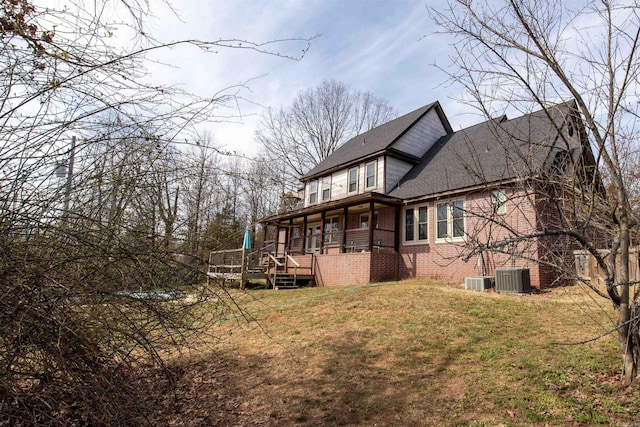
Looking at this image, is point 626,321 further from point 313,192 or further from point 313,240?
point 313,192

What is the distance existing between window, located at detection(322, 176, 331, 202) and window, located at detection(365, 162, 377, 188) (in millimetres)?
2994

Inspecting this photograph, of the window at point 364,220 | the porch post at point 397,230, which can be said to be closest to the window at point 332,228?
the window at point 364,220

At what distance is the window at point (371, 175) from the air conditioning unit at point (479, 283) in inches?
287

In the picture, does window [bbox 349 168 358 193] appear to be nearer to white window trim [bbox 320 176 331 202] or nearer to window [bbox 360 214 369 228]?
window [bbox 360 214 369 228]

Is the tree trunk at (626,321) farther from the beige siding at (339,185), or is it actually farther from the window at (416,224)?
the beige siding at (339,185)

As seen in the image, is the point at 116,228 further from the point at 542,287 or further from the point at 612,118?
the point at 542,287

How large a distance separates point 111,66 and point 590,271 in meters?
10.8

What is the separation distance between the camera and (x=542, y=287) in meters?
9.76

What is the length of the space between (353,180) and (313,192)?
337 cm

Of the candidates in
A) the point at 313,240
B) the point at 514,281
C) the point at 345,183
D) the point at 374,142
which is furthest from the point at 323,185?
the point at 514,281

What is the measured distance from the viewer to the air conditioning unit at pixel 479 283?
9.88 m

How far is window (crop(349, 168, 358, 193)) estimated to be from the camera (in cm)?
1766

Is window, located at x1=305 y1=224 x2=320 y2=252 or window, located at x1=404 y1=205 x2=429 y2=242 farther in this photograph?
window, located at x1=305 y1=224 x2=320 y2=252

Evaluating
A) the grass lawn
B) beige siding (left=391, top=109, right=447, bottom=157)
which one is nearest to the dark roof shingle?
beige siding (left=391, top=109, right=447, bottom=157)
